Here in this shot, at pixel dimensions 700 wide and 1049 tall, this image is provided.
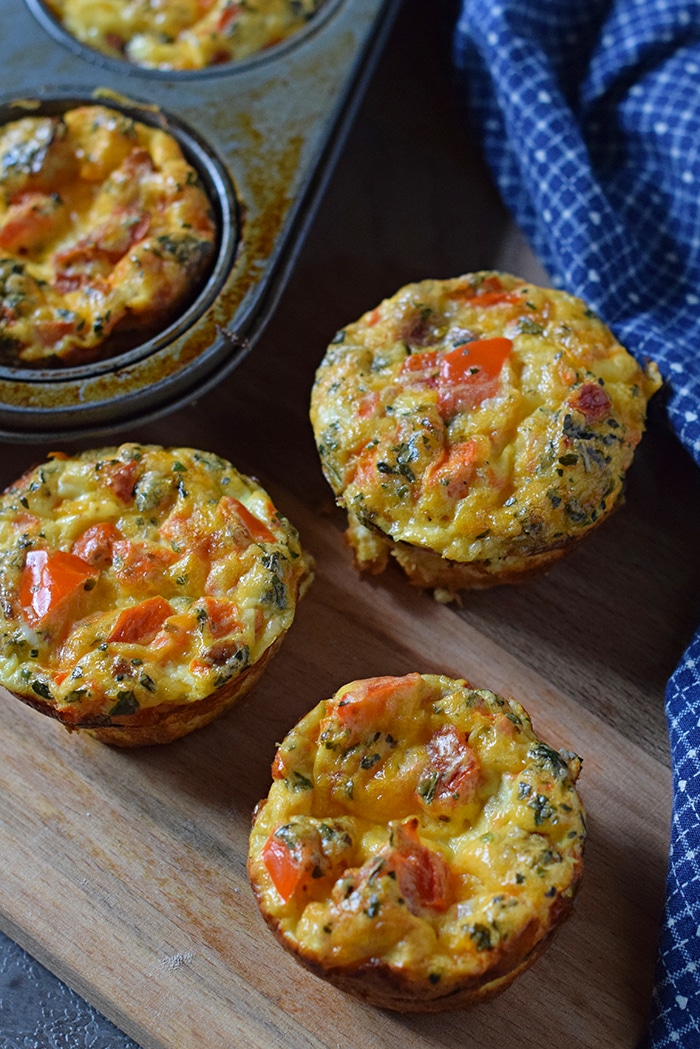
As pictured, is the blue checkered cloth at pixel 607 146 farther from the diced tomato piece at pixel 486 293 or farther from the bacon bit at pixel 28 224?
the bacon bit at pixel 28 224

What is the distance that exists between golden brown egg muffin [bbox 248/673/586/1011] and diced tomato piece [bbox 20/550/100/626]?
784 millimetres

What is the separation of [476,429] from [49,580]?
137cm

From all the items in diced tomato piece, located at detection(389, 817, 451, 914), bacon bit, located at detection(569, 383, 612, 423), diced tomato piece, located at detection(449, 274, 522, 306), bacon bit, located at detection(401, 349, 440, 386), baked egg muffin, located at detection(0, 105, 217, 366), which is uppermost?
baked egg muffin, located at detection(0, 105, 217, 366)

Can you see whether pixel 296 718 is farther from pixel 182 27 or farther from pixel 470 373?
pixel 182 27

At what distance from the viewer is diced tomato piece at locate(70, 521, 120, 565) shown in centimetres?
306

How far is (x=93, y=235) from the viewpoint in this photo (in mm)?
3592

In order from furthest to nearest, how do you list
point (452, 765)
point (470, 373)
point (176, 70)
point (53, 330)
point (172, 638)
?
point (176, 70) → point (53, 330) → point (470, 373) → point (172, 638) → point (452, 765)

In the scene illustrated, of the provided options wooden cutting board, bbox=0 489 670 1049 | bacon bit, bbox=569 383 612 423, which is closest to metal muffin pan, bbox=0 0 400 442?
wooden cutting board, bbox=0 489 670 1049

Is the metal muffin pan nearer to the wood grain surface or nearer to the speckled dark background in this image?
the wood grain surface

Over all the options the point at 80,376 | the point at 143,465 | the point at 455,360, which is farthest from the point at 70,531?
the point at 455,360

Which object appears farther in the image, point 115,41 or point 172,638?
point 115,41

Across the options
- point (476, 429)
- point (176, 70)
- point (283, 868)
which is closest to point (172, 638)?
point (283, 868)

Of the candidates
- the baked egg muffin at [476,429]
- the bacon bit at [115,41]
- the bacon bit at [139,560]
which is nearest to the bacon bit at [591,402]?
the baked egg muffin at [476,429]

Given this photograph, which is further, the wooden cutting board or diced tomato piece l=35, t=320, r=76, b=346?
diced tomato piece l=35, t=320, r=76, b=346
